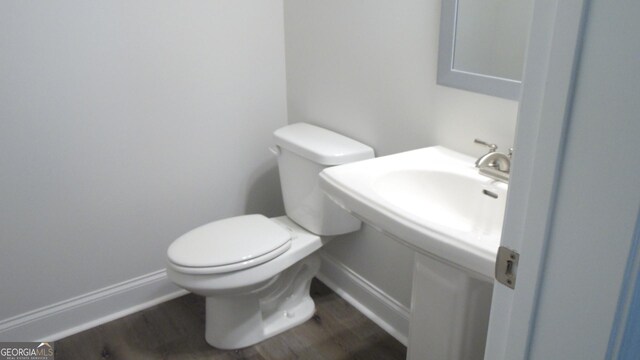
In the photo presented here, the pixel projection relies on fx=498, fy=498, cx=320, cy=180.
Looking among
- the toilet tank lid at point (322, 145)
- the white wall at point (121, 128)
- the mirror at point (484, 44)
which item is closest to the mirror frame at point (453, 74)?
the mirror at point (484, 44)

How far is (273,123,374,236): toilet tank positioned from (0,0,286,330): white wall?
0.35m

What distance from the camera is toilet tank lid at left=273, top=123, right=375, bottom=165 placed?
6.08 ft

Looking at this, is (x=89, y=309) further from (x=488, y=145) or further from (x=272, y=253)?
(x=488, y=145)

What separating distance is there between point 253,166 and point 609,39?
6.50ft

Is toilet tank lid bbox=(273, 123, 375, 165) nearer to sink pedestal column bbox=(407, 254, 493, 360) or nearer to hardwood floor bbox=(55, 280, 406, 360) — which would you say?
sink pedestal column bbox=(407, 254, 493, 360)

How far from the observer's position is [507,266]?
0.69 meters

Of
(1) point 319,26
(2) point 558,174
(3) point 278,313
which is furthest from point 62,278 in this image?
(2) point 558,174

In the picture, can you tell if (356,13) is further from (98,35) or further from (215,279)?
(215,279)

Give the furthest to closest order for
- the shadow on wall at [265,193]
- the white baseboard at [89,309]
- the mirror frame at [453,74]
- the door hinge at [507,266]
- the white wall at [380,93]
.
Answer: the shadow on wall at [265,193] → the white baseboard at [89,309] → the white wall at [380,93] → the mirror frame at [453,74] → the door hinge at [507,266]

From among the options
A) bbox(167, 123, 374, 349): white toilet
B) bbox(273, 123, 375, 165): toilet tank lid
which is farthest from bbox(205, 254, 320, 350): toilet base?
bbox(273, 123, 375, 165): toilet tank lid

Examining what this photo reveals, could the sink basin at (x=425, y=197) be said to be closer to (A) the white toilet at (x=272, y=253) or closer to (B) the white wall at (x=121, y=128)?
(A) the white toilet at (x=272, y=253)

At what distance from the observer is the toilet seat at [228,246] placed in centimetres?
173

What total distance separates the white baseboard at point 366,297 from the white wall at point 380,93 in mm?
31

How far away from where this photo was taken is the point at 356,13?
6.18 feet
